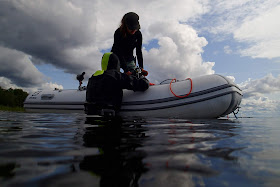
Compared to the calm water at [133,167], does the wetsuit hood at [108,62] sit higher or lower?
higher

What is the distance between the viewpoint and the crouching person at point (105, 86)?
382 centimetres

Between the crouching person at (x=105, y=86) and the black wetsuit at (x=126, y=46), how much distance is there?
0.72m

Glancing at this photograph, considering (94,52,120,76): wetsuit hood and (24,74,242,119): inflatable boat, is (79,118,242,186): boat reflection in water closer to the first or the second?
(94,52,120,76): wetsuit hood

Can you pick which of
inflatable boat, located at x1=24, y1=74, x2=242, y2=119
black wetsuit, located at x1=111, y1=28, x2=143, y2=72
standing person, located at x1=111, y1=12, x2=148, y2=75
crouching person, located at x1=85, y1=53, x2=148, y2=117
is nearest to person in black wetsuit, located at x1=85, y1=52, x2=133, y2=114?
crouching person, located at x1=85, y1=53, x2=148, y2=117

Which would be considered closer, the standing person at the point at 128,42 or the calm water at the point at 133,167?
the calm water at the point at 133,167

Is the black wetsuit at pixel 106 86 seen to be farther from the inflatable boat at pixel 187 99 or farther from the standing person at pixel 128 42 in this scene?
the inflatable boat at pixel 187 99

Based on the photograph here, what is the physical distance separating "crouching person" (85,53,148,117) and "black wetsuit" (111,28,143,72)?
28.4 inches

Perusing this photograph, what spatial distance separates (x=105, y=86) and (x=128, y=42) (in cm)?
147

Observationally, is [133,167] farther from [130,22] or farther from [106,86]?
[130,22]

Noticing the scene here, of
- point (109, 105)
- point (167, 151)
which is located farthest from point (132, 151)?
point (109, 105)

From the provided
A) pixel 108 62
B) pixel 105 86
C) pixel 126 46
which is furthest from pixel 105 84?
pixel 126 46

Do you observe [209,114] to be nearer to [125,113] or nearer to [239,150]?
[125,113]

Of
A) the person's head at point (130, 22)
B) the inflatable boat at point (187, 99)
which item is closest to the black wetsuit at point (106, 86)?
the inflatable boat at point (187, 99)

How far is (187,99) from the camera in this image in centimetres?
428
